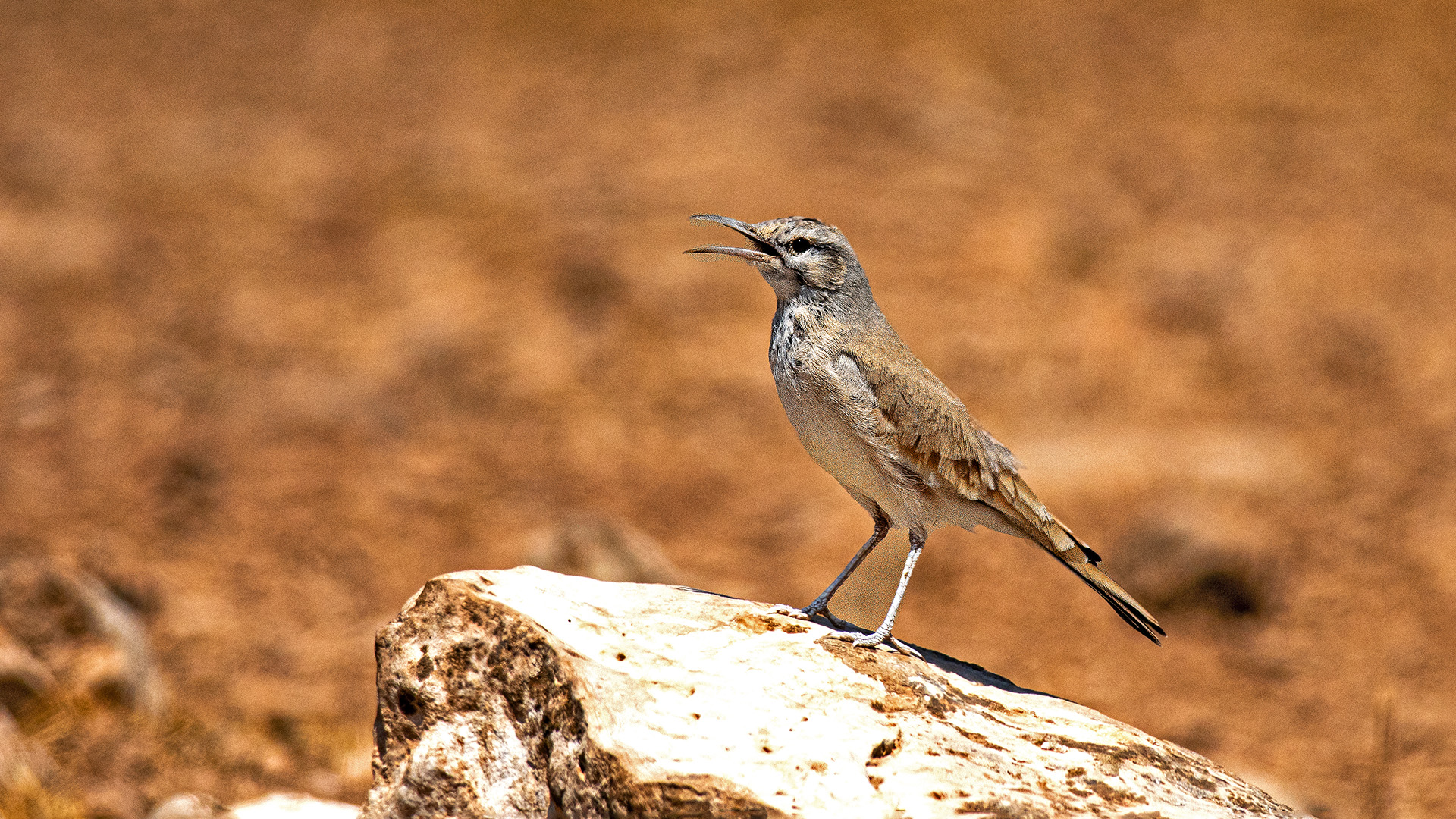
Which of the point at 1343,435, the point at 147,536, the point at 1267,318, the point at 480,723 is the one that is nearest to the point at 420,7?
the point at 147,536

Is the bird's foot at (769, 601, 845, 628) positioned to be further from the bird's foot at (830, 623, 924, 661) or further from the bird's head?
the bird's head

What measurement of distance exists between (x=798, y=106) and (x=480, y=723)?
1460 cm

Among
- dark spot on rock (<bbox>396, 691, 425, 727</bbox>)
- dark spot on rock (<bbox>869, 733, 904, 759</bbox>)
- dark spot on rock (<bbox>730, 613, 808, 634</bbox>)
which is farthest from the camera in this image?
dark spot on rock (<bbox>730, 613, 808, 634</bbox>)

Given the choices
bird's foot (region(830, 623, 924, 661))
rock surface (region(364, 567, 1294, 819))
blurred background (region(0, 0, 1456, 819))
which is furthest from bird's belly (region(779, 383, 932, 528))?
blurred background (region(0, 0, 1456, 819))

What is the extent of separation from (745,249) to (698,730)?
2662 mm

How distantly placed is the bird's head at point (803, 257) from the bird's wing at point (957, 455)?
1.22 ft

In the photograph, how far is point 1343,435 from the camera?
13.6m

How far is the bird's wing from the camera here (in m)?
6.11

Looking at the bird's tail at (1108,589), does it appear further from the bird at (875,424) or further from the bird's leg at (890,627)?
the bird's leg at (890,627)

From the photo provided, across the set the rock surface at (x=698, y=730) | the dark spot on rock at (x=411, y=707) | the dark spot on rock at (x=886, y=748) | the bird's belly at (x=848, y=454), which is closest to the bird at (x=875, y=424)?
the bird's belly at (x=848, y=454)

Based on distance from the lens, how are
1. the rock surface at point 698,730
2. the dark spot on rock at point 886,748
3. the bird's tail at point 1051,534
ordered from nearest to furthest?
1. the rock surface at point 698,730
2. the dark spot on rock at point 886,748
3. the bird's tail at point 1051,534

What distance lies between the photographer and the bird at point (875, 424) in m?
6.09

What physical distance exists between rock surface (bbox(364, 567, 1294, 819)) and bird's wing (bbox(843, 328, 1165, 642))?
0.84 m

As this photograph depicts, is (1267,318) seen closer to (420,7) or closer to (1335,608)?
(1335,608)
